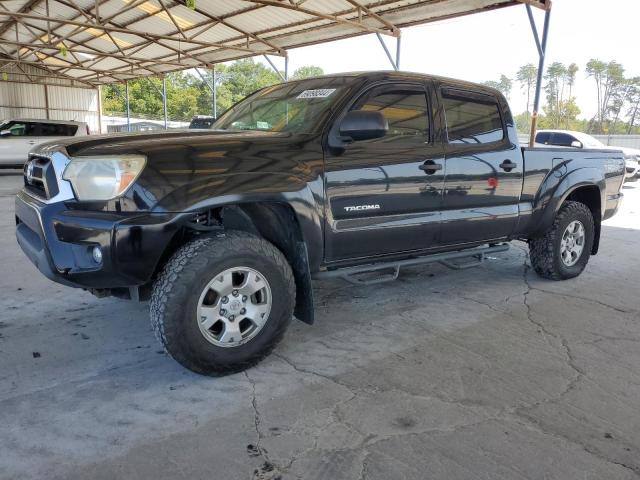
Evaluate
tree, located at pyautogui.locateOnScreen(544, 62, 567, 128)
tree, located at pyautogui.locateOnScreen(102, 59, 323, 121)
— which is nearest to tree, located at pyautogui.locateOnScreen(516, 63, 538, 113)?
tree, located at pyautogui.locateOnScreen(544, 62, 567, 128)

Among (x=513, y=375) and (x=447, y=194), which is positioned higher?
(x=447, y=194)

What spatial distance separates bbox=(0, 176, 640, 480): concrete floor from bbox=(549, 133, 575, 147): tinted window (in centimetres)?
1073

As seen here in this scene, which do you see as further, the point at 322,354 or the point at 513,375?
the point at 322,354

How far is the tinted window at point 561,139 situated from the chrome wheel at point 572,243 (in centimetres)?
985

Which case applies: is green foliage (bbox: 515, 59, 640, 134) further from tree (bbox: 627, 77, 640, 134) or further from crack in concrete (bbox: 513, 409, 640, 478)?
crack in concrete (bbox: 513, 409, 640, 478)

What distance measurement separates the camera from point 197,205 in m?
2.75

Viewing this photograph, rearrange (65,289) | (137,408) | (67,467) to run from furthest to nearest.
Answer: (65,289) < (137,408) < (67,467)

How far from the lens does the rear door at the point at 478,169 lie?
13.0ft

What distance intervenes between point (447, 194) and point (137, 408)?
259cm

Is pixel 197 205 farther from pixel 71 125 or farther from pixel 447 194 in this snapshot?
pixel 71 125

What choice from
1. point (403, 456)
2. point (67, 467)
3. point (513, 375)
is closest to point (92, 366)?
point (67, 467)

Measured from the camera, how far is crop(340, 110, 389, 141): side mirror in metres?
3.17

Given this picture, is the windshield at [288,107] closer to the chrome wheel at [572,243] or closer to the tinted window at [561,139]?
the chrome wheel at [572,243]

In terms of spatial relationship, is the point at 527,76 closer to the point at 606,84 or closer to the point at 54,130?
the point at 606,84
